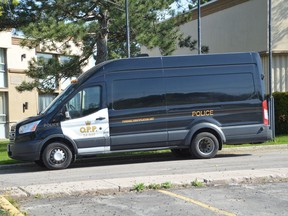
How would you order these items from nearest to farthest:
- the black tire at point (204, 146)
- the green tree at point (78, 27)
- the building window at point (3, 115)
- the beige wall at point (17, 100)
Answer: the black tire at point (204, 146)
the green tree at point (78, 27)
the building window at point (3, 115)
the beige wall at point (17, 100)

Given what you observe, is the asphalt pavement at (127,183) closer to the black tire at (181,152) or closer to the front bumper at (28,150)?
the front bumper at (28,150)

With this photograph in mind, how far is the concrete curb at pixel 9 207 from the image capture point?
627 cm

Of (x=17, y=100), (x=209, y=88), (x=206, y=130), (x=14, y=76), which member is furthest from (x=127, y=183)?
(x=17, y=100)

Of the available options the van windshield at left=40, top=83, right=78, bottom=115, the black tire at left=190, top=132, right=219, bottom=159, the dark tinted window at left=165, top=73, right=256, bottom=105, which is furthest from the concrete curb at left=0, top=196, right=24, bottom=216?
the black tire at left=190, top=132, right=219, bottom=159

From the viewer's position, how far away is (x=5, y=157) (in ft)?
53.2

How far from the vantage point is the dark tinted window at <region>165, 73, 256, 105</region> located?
13.1 metres

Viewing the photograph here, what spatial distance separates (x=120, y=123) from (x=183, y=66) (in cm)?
230

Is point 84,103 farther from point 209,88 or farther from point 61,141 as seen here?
point 209,88

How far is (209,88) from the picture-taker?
1332cm

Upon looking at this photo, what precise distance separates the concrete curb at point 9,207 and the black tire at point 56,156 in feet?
17.3

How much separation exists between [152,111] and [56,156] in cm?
273

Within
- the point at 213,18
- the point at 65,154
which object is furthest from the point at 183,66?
the point at 213,18

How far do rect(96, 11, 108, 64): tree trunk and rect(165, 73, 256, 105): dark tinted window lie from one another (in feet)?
29.3

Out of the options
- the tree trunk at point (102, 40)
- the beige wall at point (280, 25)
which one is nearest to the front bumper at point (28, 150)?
the tree trunk at point (102, 40)
